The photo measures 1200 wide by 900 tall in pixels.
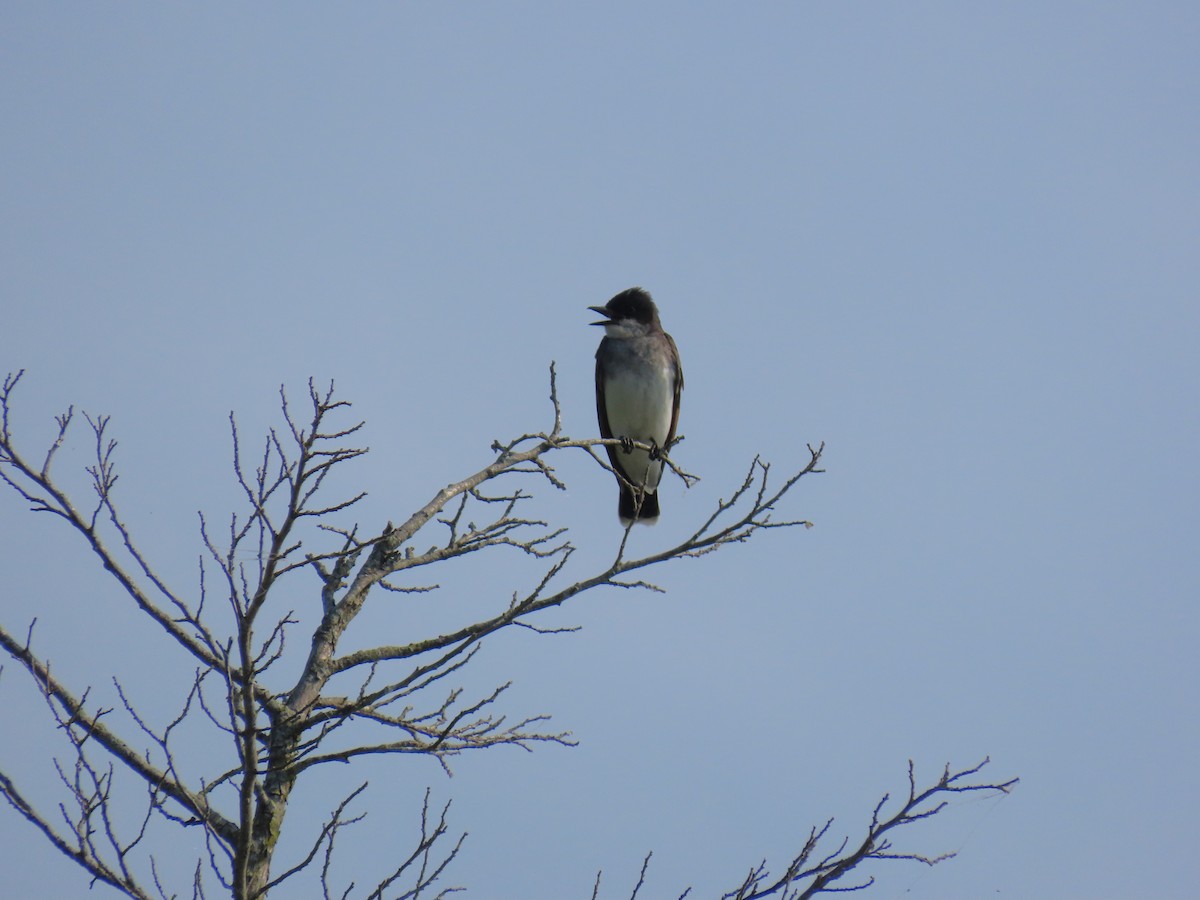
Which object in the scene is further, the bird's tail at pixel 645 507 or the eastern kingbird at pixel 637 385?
the bird's tail at pixel 645 507

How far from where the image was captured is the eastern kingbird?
33.6 feet

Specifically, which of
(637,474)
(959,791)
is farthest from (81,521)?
(637,474)

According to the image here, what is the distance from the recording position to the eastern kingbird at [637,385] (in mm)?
10227

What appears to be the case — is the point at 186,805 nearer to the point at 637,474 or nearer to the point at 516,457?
the point at 516,457

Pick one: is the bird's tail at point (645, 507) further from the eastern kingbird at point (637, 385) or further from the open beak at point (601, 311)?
the open beak at point (601, 311)

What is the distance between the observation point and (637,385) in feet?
33.4

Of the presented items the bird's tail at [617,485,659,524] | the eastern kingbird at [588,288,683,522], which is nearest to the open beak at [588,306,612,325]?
the eastern kingbird at [588,288,683,522]

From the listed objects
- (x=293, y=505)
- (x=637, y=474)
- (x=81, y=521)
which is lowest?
(x=293, y=505)

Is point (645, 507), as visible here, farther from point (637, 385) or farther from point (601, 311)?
point (601, 311)

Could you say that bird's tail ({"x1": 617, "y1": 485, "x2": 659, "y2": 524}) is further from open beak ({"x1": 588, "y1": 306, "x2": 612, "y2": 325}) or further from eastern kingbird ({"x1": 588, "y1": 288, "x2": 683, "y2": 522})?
open beak ({"x1": 588, "y1": 306, "x2": 612, "y2": 325})

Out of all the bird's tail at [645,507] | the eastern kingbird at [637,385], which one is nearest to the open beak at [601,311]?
the eastern kingbird at [637,385]

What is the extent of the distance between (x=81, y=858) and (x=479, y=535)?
5.98ft

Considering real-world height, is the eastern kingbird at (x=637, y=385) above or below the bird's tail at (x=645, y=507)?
above

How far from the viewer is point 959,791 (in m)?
4.19
